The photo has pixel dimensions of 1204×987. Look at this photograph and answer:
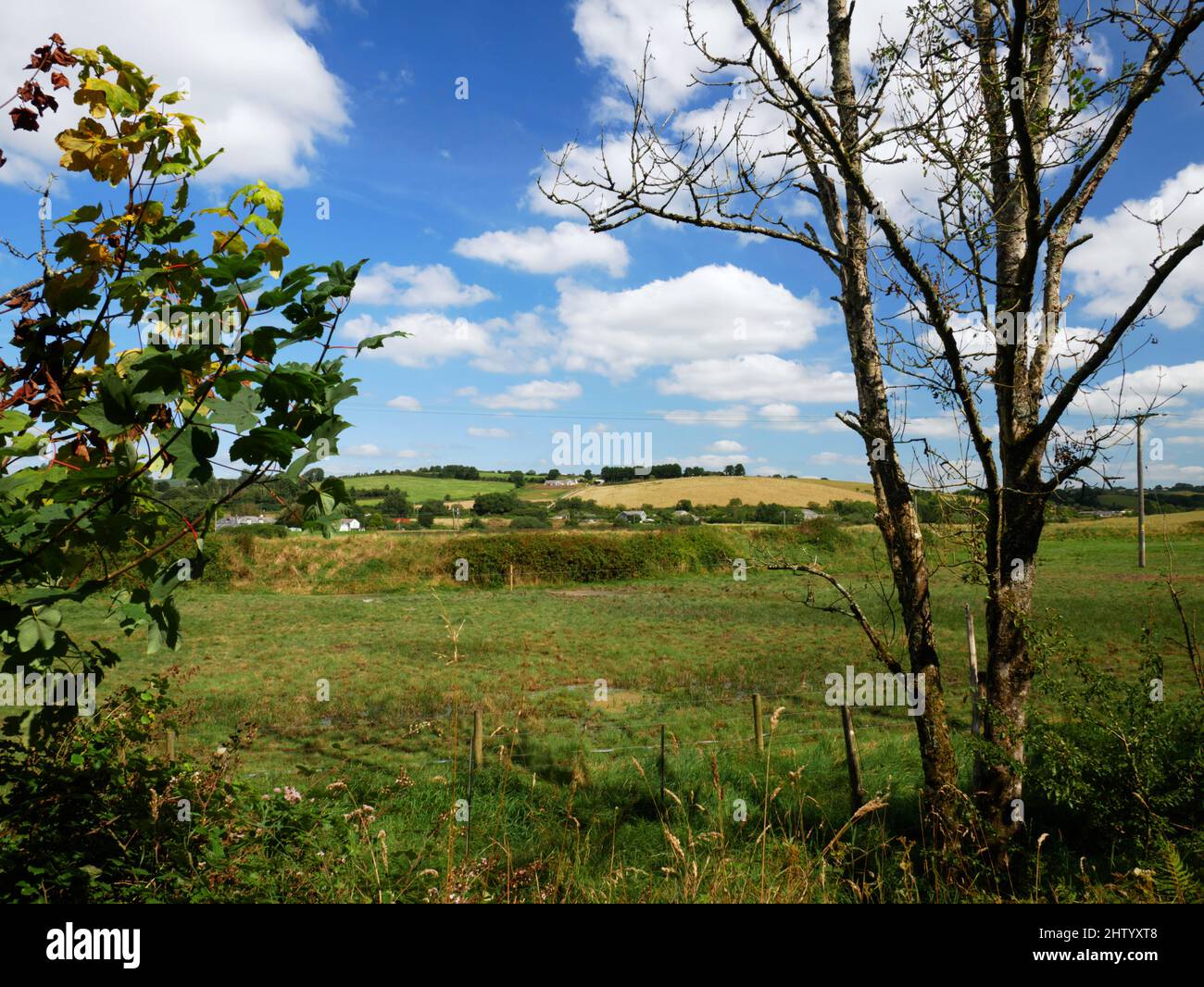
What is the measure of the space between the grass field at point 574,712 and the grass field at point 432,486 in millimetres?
20113

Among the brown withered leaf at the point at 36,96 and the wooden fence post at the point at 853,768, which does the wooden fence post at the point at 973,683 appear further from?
the brown withered leaf at the point at 36,96

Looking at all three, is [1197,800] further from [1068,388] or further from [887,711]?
[887,711]

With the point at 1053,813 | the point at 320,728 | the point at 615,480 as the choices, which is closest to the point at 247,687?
the point at 320,728

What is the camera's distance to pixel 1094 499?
4266mm

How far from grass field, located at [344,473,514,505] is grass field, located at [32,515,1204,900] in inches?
792

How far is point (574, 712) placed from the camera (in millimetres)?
12961

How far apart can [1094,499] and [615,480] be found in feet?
179

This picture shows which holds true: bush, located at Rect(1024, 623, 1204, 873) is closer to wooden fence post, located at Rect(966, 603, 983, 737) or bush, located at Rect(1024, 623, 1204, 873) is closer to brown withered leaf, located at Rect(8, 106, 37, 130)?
wooden fence post, located at Rect(966, 603, 983, 737)

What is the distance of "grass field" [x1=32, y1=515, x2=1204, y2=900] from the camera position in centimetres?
364

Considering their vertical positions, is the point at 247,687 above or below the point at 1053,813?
below

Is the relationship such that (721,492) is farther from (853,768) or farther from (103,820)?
(103,820)

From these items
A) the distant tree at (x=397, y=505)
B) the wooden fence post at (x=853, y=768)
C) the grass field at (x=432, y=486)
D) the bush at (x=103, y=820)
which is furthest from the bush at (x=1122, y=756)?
the grass field at (x=432, y=486)

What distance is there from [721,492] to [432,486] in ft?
78.0

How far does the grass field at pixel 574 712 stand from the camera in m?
3.64
